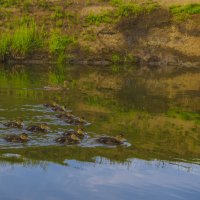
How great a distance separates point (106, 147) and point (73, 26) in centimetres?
1886

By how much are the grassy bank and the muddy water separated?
5.81m

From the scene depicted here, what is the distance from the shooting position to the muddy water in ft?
35.1

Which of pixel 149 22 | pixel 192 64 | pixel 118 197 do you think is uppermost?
pixel 149 22

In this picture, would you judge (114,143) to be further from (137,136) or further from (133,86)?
(133,86)

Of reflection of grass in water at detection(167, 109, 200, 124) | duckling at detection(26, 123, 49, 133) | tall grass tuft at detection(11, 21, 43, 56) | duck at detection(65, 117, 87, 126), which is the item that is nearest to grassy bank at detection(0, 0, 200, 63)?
tall grass tuft at detection(11, 21, 43, 56)

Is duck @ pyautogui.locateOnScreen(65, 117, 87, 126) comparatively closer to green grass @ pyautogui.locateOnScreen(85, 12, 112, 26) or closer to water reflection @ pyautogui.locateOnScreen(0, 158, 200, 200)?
water reflection @ pyautogui.locateOnScreen(0, 158, 200, 200)

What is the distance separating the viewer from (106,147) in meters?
13.0

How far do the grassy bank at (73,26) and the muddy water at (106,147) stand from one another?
5813 millimetres

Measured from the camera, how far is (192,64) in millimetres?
29719

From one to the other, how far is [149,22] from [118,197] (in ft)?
72.5

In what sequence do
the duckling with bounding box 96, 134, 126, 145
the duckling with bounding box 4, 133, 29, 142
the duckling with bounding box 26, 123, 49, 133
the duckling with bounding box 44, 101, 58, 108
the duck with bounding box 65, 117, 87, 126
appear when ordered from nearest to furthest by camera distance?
the duckling with bounding box 4, 133, 29, 142, the duckling with bounding box 96, 134, 126, 145, the duckling with bounding box 26, 123, 49, 133, the duck with bounding box 65, 117, 87, 126, the duckling with bounding box 44, 101, 58, 108

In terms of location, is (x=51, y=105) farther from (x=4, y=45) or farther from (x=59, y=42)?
(x=59, y=42)

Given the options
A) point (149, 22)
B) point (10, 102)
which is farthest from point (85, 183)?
point (149, 22)

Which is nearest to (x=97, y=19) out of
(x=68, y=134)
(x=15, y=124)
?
(x=15, y=124)
